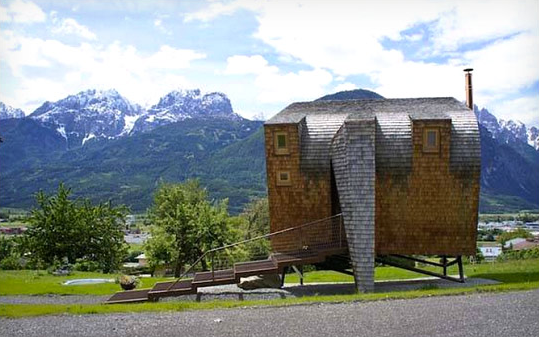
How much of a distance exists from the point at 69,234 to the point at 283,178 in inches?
774

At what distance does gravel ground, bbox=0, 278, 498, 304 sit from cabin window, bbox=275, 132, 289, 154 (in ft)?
17.5

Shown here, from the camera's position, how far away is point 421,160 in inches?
760

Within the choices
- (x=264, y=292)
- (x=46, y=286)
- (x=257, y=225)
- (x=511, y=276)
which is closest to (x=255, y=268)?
(x=264, y=292)

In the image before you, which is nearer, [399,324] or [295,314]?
[399,324]

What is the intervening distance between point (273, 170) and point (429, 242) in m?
6.46

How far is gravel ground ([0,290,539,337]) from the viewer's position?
11.0m

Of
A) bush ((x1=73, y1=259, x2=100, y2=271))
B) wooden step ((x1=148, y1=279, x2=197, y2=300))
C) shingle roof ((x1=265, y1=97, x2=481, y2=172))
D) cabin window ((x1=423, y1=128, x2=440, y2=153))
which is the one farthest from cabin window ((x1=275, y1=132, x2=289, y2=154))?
bush ((x1=73, y1=259, x2=100, y2=271))

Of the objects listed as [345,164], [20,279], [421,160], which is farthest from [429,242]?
[20,279]

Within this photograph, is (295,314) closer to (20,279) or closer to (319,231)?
(319,231)

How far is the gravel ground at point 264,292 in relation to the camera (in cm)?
1872

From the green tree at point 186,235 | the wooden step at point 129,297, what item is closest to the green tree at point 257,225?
the green tree at point 186,235

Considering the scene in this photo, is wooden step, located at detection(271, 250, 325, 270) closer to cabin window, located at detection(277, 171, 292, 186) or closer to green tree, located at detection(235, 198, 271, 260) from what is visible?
cabin window, located at detection(277, 171, 292, 186)

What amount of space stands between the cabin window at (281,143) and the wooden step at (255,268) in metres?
4.22

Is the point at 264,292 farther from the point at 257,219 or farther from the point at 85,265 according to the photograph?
the point at 257,219
